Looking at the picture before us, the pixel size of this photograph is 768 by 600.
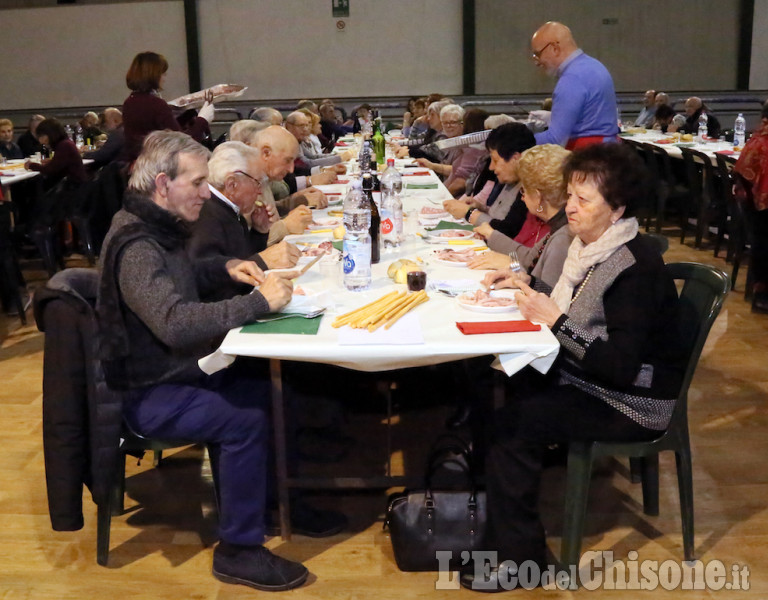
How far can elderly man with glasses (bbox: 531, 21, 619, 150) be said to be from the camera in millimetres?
4637

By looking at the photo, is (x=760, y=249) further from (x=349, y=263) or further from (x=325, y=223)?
(x=349, y=263)

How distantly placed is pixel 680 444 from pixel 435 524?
724mm

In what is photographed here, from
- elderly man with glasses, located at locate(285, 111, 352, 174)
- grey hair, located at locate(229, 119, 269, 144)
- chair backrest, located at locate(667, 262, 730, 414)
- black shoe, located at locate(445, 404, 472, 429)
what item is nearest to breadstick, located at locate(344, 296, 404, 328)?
chair backrest, located at locate(667, 262, 730, 414)

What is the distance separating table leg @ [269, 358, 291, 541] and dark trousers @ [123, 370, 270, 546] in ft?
0.32

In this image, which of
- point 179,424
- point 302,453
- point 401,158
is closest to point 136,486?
point 302,453

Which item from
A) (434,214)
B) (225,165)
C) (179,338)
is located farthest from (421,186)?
(179,338)

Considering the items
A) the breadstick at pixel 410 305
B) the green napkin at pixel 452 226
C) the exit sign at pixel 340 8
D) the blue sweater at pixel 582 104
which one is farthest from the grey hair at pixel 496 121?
the exit sign at pixel 340 8

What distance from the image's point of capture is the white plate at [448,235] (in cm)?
366

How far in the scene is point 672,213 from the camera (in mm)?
8758

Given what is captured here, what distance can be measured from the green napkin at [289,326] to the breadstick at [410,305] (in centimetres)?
20

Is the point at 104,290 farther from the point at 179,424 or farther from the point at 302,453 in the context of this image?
the point at 302,453

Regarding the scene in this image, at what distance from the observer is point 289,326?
7.81ft

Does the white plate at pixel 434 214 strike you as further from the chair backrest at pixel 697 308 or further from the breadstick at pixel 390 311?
the chair backrest at pixel 697 308

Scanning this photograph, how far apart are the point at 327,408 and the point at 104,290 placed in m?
1.15
